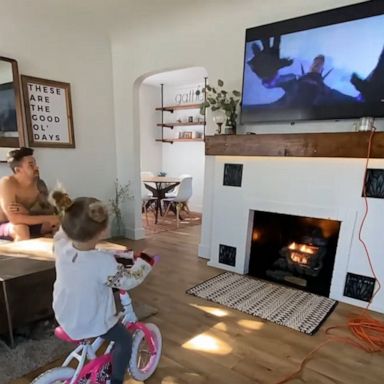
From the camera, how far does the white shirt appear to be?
1062 mm

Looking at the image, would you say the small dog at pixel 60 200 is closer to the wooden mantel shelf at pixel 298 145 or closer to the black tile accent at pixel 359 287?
the wooden mantel shelf at pixel 298 145

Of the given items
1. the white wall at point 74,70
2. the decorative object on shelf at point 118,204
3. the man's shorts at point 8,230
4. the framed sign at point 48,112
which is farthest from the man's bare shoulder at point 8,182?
the decorative object on shelf at point 118,204

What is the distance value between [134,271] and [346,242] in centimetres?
186

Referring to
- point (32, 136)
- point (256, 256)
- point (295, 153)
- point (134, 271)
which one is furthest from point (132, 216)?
point (134, 271)

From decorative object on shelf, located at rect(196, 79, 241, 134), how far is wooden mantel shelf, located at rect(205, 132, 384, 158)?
201 mm

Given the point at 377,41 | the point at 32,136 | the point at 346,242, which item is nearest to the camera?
the point at 377,41

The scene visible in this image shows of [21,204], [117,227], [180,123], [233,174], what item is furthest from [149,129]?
[21,204]

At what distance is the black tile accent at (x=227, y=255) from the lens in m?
2.93

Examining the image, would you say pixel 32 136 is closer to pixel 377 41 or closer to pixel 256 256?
pixel 256 256

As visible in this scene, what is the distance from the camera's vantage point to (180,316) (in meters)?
2.12

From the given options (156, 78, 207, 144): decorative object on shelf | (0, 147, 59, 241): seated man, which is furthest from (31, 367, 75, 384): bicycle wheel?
(156, 78, 207, 144): decorative object on shelf

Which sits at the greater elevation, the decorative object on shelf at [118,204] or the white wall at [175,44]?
the white wall at [175,44]

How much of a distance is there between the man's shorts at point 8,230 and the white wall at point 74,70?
2.28 ft

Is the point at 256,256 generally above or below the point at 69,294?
below
